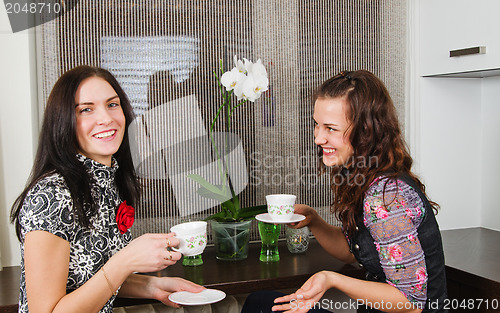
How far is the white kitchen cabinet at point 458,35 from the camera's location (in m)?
1.64

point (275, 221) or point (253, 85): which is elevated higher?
point (253, 85)

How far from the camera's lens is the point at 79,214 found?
1.13 metres

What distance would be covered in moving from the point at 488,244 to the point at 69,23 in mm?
1742

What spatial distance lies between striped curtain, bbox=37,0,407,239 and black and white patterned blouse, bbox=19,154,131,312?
40cm

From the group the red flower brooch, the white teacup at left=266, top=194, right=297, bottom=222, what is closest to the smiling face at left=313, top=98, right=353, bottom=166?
the white teacup at left=266, top=194, right=297, bottom=222

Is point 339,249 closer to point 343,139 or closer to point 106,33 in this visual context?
point 343,139

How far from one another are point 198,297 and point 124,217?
0.30 meters

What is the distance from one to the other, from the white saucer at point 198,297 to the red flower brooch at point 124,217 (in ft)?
0.74

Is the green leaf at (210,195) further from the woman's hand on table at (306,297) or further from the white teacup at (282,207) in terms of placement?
the woman's hand on table at (306,297)

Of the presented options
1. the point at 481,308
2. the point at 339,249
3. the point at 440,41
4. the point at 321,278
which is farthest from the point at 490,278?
the point at 440,41

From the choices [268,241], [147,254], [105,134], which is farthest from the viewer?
[268,241]

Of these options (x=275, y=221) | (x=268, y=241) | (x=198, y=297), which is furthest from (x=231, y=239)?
(x=198, y=297)

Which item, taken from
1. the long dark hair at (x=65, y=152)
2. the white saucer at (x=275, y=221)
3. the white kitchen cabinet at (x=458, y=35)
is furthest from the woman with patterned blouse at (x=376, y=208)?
the white kitchen cabinet at (x=458, y=35)

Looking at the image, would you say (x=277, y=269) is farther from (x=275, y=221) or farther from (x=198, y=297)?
(x=198, y=297)
